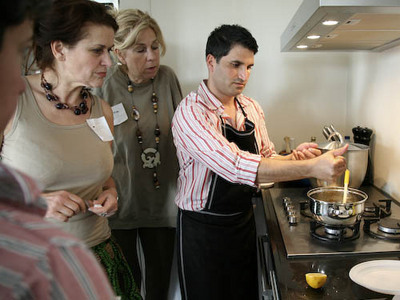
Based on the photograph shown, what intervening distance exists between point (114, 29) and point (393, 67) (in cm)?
109

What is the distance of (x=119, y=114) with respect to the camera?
1.58 meters

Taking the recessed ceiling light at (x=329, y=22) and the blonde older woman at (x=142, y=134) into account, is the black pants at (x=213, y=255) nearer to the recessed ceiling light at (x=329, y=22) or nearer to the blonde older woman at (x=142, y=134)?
the blonde older woman at (x=142, y=134)

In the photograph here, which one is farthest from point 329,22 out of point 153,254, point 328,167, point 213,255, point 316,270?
point 153,254

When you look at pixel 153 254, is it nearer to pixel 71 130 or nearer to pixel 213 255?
pixel 213 255

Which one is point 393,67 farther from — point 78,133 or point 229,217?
point 78,133

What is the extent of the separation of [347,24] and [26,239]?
97 centimetres

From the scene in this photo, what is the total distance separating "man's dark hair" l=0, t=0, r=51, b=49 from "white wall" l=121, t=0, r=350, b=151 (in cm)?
173

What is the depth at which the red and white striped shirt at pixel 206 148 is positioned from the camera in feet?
3.78

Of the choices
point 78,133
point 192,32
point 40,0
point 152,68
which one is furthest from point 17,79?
point 192,32

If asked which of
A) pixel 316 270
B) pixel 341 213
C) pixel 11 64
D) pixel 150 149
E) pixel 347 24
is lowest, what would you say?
pixel 316 270

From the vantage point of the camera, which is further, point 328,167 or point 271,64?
point 271,64

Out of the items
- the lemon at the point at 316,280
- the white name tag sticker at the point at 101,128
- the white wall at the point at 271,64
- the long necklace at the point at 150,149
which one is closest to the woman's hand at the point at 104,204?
the white name tag sticker at the point at 101,128

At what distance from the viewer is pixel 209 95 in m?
1.41

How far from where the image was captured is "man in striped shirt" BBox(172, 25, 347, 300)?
1.36m
